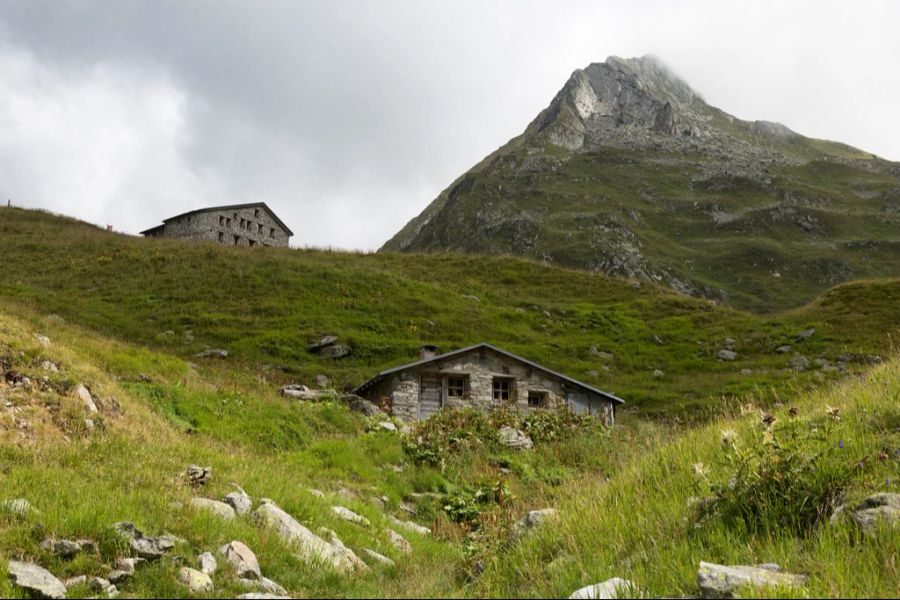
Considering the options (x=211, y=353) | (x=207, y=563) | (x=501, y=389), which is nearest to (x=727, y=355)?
(x=501, y=389)

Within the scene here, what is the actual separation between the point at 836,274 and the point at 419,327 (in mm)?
84434

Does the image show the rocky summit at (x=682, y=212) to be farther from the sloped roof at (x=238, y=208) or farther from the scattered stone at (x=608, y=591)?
the scattered stone at (x=608, y=591)

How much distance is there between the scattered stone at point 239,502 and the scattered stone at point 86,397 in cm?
527

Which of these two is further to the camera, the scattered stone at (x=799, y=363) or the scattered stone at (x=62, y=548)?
the scattered stone at (x=799, y=363)

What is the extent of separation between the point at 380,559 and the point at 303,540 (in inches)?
49.4

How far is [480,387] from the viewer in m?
29.7

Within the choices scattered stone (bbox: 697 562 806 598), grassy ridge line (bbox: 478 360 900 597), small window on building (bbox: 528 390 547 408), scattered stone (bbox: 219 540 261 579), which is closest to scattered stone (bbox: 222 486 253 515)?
scattered stone (bbox: 219 540 261 579)

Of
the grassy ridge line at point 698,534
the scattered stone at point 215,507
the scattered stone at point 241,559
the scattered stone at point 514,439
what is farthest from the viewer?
the scattered stone at point 514,439

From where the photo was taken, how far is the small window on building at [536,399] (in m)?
29.9

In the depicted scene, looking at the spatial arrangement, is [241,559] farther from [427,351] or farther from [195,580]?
[427,351]

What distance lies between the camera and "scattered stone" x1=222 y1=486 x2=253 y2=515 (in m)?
9.04

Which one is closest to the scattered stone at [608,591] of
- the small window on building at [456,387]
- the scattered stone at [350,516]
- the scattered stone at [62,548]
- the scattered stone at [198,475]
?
the scattered stone at [62,548]

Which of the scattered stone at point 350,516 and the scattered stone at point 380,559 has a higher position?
the scattered stone at point 350,516

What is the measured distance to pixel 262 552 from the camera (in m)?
7.68
